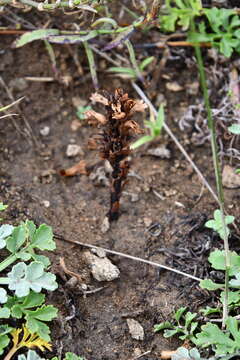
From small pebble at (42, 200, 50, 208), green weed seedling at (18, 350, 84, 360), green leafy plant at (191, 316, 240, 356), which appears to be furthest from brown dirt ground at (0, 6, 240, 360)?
green leafy plant at (191, 316, 240, 356)

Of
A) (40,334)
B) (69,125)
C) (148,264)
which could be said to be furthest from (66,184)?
(40,334)

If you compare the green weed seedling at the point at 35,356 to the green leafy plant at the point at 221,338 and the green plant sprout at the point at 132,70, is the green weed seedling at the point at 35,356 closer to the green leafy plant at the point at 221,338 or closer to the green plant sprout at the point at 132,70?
the green leafy plant at the point at 221,338

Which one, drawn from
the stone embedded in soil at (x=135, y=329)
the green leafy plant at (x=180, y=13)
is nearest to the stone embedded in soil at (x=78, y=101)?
the green leafy plant at (x=180, y=13)

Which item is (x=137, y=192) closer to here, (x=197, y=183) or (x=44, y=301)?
(x=197, y=183)

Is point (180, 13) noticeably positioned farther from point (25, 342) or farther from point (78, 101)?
point (25, 342)

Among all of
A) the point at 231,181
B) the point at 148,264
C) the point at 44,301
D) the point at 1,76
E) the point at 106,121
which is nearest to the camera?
the point at 44,301

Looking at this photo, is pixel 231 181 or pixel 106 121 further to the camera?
pixel 231 181
